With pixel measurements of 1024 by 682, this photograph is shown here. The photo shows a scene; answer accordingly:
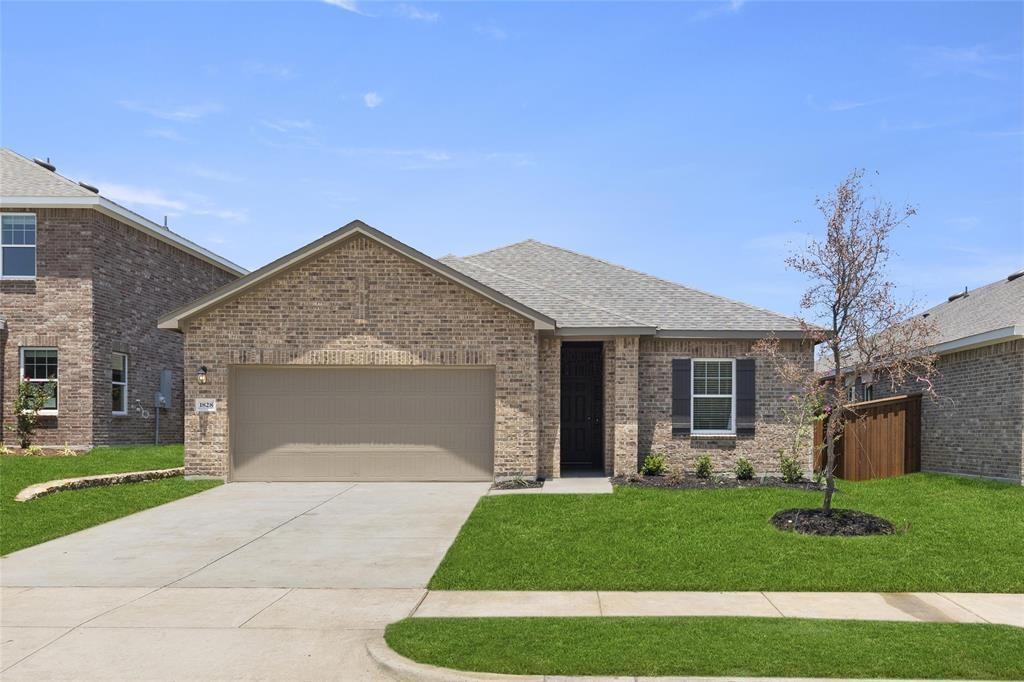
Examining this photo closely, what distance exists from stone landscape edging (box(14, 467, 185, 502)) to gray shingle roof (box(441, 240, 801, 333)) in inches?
328

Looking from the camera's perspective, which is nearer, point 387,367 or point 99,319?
point 387,367

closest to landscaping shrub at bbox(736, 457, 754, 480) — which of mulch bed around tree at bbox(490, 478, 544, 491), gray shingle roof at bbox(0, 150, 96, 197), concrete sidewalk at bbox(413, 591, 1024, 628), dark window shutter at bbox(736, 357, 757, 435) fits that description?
dark window shutter at bbox(736, 357, 757, 435)

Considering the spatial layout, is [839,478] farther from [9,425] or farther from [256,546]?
[9,425]

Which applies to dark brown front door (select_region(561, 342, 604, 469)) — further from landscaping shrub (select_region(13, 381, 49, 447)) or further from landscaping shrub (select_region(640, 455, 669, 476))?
landscaping shrub (select_region(13, 381, 49, 447))

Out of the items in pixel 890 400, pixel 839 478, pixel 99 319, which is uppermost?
pixel 99 319

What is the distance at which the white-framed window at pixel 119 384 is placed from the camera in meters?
22.7

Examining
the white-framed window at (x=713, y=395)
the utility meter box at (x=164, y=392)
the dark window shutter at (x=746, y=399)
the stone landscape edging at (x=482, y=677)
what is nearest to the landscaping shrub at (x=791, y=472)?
the dark window shutter at (x=746, y=399)

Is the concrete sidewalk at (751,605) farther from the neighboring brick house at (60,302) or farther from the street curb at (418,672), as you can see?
the neighboring brick house at (60,302)

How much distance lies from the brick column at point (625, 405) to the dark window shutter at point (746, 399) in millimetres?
2429

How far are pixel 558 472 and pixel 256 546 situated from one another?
7634mm

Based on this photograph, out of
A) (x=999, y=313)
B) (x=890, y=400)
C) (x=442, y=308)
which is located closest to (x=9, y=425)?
(x=442, y=308)

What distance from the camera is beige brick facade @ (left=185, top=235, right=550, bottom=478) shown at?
674 inches

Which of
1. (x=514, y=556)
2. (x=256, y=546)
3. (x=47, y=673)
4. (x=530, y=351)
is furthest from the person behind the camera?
(x=530, y=351)

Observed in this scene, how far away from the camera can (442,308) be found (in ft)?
56.6
